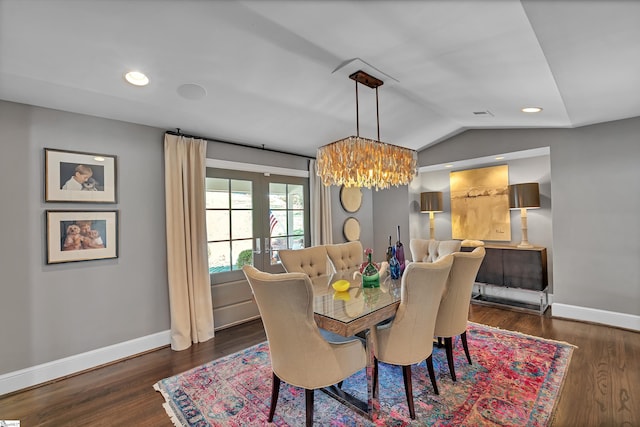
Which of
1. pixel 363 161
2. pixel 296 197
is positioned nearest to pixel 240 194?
pixel 296 197

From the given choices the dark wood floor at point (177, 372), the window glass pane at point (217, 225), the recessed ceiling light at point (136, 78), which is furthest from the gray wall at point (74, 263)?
the recessed ceiling light at point (136, 78)

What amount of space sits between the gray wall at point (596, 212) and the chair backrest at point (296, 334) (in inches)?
142

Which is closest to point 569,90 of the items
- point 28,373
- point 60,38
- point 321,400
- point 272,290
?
point 272,290

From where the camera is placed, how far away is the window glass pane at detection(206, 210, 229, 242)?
12.0ft

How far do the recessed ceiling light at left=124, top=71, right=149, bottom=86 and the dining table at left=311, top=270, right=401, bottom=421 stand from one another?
89.5 inches

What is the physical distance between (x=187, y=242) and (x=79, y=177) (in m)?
1.18

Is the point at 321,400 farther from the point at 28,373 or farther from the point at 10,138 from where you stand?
the point at 10,138

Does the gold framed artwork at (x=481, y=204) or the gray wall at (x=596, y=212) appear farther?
the gold framed artwork at (x=481, y=204)

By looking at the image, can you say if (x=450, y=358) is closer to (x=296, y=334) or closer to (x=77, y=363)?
(x=296, y=334)

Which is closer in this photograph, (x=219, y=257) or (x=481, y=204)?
(x=219, y=257)

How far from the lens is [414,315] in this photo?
6.59 feet

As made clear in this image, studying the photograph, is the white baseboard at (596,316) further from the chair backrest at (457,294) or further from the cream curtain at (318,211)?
the cream curtain at (318,211)

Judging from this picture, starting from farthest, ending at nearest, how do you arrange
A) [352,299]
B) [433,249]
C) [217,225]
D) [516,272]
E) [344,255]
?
1. [516,272]
2. [217,225]
3. [344,255]
4. [433,249]
5. [352,299]

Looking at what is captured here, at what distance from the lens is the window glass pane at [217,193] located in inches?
144
